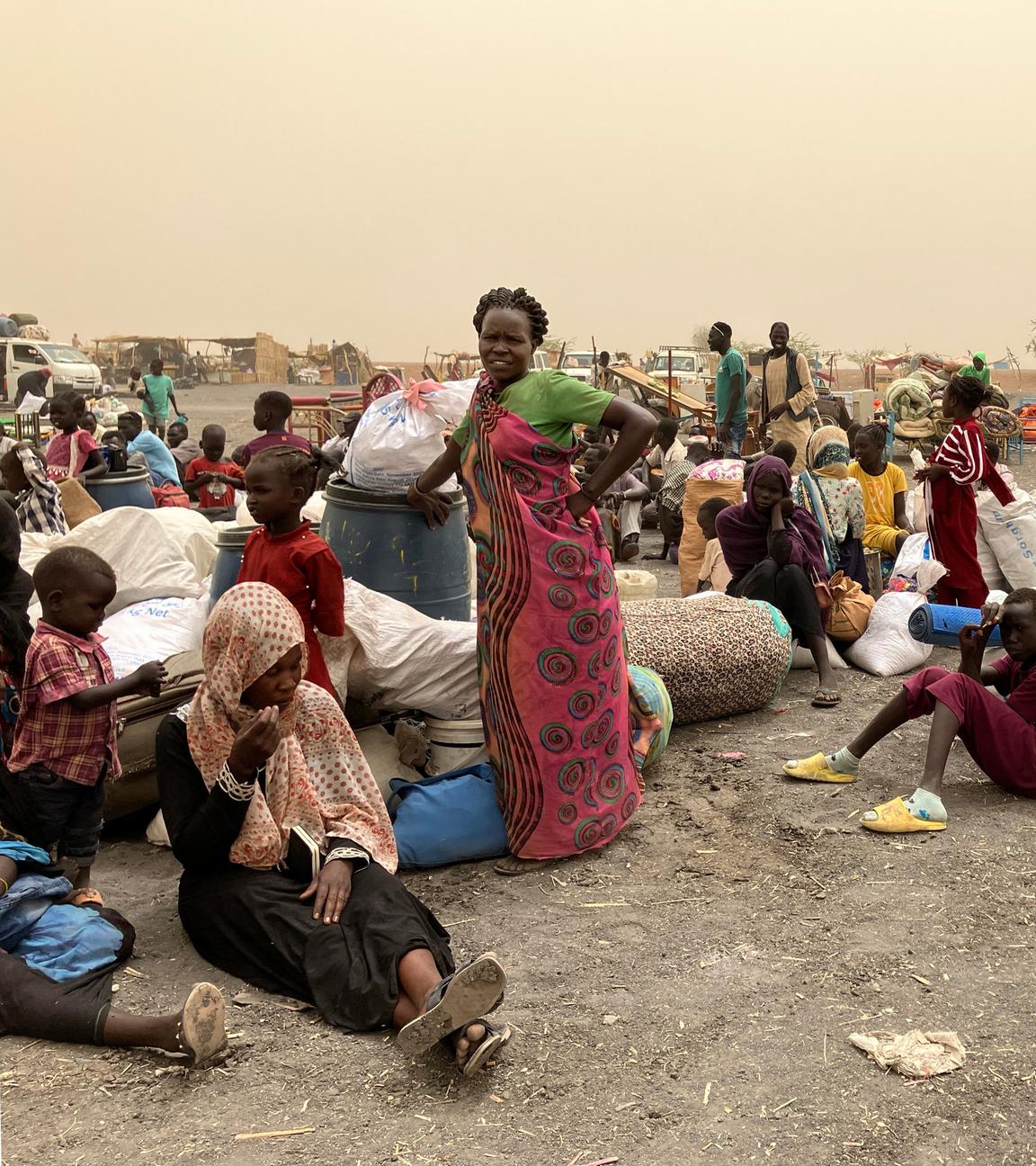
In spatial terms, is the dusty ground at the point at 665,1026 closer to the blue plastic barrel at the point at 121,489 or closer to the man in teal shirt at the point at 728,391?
the blue plastic barrel at the point at 121,489

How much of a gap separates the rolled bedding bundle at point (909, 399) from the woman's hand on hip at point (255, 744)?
556 inches

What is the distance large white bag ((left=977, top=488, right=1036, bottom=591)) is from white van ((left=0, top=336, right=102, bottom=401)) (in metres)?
17.8

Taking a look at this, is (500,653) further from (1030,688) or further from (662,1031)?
(1030,688)

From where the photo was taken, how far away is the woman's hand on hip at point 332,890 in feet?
10.2

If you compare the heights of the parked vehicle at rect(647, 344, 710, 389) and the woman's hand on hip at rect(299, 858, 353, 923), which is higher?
the parked vehicle at rect(647, 344, 710, 389)

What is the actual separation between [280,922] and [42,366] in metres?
21.2

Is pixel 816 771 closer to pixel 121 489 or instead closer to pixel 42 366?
pixel 121 489

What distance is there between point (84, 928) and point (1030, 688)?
330 cm

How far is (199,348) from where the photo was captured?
35688mm

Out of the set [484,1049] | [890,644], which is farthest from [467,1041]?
[890,644]

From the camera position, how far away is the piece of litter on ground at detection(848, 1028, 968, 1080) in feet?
9.12

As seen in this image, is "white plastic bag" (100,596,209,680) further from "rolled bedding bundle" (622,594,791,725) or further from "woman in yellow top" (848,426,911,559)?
"woman in yellow top" (848,426,911,559)

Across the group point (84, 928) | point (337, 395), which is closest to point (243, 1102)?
point (84, 928)

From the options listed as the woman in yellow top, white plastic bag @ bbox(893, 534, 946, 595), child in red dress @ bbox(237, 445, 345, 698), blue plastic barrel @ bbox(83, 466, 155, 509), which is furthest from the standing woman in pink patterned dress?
the woman in yellow top
